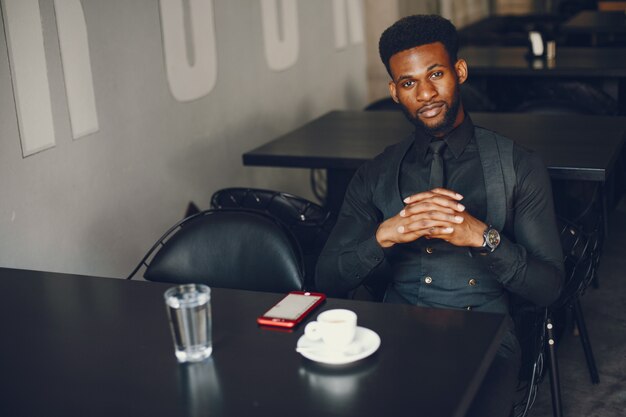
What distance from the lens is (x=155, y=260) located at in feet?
7.87

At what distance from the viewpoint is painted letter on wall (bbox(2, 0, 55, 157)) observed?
270 cm

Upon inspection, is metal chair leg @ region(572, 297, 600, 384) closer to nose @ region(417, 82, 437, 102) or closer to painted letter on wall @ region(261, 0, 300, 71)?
nose @ region(417, 82, 437, 102)

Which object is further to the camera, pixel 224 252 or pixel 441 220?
pixel 224 252

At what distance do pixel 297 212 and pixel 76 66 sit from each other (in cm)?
91

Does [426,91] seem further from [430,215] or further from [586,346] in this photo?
[586,346]

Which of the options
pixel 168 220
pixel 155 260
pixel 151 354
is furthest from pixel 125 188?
pixel 151 354

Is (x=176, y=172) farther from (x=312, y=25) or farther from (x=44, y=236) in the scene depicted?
(x=312, y=25)

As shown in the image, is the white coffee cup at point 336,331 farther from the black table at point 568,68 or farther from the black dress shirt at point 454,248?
the black table at point 568,68

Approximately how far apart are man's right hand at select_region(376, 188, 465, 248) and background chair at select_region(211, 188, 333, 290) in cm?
80

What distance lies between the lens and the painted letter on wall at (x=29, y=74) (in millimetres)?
2703

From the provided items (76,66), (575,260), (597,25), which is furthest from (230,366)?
(597,25)

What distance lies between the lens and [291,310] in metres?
1.85

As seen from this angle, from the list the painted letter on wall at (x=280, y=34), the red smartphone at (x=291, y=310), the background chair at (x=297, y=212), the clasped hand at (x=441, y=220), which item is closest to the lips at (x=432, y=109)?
the clasped hand at (x=441, y=220)

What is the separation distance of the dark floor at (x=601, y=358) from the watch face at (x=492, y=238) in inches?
39.3
